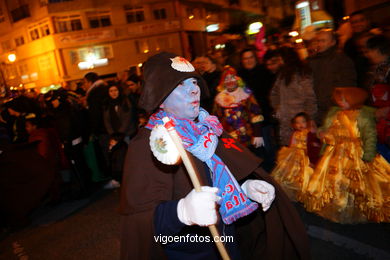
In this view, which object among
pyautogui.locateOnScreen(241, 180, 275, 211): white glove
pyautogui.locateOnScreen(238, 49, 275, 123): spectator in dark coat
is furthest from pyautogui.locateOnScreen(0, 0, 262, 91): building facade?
pyautogui.locateOnScreen(241, 180, 275, 211): white glove

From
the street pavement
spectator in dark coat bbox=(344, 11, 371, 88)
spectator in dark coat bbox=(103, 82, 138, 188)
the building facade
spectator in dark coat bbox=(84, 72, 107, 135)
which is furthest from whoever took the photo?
the building facade

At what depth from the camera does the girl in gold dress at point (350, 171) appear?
3.53m

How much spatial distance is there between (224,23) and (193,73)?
44105 millimetres

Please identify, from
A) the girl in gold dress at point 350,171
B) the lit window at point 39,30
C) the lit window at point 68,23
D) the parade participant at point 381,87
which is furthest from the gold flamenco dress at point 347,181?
the lit window at point 39,30

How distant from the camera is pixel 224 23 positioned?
43312 millimetres

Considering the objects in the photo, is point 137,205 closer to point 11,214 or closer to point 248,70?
point 248,70

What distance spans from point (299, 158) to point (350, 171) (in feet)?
2.57

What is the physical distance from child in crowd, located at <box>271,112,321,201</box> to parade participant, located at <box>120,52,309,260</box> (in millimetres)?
2323

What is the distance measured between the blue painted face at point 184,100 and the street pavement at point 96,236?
2292 mm

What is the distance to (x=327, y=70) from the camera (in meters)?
4.31

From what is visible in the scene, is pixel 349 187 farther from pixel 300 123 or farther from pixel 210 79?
pixel 210 79

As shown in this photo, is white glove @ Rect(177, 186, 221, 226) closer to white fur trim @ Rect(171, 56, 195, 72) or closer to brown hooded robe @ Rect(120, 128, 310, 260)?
brown hooded robe @ Rect(120, 128, 310, 260)

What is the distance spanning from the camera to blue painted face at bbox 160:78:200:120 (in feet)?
6.05

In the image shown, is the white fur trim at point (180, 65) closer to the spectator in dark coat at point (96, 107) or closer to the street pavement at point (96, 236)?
the street pavement at point (96, 236)
